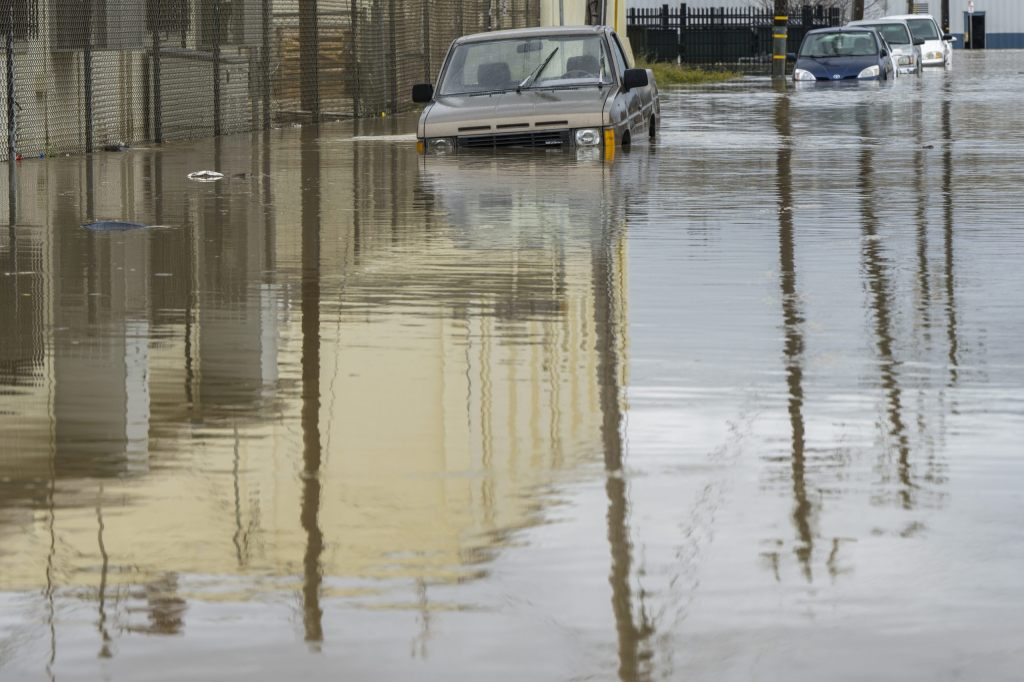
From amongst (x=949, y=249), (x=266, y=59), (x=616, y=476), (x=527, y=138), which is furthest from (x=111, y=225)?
(x=266, y=59)

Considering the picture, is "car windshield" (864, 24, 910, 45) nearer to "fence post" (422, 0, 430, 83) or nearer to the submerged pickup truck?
"fence post" (422, 0, 430, 83)

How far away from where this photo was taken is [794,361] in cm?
838

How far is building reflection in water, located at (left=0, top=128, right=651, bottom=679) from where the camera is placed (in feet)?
17.2

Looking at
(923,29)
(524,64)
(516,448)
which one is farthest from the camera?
(923,29)

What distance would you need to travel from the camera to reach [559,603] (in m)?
4.82

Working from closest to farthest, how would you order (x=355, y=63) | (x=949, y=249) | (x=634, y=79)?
(x=949, y=249)
(x=634, y=79)
(x=355, y=63)

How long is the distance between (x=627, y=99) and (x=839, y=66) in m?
24.2

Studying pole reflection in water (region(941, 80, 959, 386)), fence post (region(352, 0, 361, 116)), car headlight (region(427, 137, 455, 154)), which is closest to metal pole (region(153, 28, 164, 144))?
car headlight (region(427, 137, 455, 154))

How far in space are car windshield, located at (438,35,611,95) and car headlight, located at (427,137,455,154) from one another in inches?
24.1

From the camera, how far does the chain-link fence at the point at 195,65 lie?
2280cm

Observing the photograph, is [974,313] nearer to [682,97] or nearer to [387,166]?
[387,166]

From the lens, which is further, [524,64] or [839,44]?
[839,44]

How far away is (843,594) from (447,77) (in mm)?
17294

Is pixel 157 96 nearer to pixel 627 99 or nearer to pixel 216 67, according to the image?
pixel 216 67
